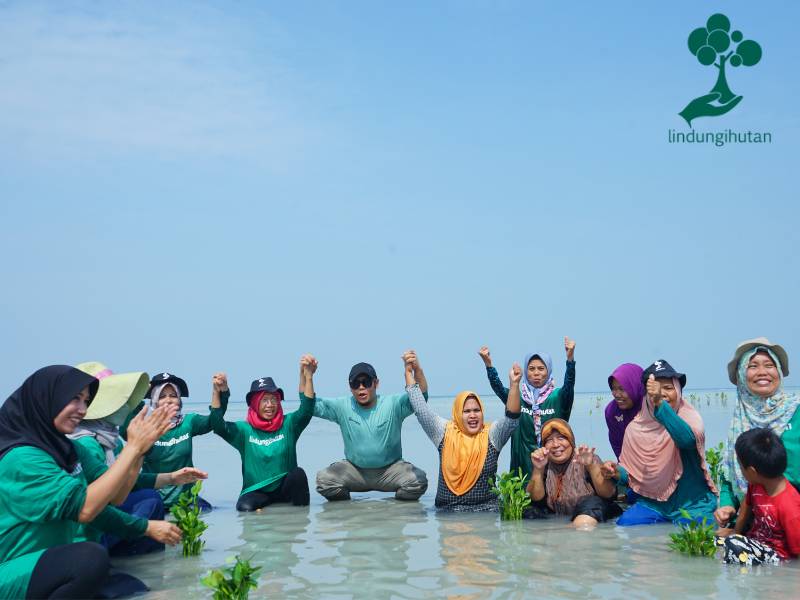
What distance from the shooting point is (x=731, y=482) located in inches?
255

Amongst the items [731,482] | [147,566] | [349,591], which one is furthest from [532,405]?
[147,566]

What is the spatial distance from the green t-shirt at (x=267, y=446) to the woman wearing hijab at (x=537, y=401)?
2.46 m

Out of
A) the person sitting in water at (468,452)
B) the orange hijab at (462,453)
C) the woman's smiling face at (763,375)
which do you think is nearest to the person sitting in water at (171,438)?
the person sitting in water at (468,452)

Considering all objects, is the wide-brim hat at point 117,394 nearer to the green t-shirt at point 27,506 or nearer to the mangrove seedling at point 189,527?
the mangrove seedling at point 189,527

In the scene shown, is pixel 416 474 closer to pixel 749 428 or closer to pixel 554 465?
pixel 554 465

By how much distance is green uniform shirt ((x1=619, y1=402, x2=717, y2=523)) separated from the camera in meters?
6.82

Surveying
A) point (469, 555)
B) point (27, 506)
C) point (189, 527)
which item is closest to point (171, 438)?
point (189, 527)

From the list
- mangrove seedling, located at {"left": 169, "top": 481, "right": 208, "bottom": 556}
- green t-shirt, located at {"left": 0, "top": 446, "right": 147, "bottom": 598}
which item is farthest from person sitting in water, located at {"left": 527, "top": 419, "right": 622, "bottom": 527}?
green t-shirt, located at {"left": 0, "top": 446, "right": 147, "bottom": 598}

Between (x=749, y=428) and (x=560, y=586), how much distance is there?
7.40 ft

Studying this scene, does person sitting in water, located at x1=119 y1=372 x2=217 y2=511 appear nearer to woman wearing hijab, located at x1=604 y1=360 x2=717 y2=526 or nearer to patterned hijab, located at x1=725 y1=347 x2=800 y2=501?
woman wearing hijab, located at x1=604 y1=360 x2=717 y2=526

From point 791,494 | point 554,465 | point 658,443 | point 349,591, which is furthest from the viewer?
point 554,465

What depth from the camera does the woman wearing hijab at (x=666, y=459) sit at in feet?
22.7

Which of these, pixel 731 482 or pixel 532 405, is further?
pixel 532 405

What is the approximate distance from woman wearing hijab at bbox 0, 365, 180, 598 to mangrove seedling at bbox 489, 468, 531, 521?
168 inches
